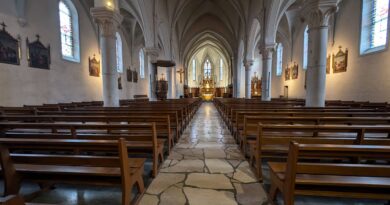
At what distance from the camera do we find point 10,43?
7.74m

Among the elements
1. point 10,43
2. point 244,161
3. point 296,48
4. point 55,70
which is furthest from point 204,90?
point 244,161

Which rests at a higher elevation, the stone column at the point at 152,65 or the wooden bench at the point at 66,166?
the stone column at the point at 152,65

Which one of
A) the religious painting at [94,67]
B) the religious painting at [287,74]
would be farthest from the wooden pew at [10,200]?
the religious painting at [287,74]

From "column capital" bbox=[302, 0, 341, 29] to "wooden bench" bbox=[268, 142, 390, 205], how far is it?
5.62 m

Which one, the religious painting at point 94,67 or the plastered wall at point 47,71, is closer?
the plastered wall at point 47,71

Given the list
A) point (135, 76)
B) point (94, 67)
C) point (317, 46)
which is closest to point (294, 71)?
point (317, 46)

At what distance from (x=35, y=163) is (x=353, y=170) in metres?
2.93

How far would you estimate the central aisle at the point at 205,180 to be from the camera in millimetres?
2346

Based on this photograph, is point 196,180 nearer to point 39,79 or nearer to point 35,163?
point 35,163

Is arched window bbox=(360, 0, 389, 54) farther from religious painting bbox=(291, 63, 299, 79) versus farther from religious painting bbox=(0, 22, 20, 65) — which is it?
religious painting bbox=(0, 22, 20, 65)

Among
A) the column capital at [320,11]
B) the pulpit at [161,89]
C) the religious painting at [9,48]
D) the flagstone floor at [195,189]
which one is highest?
the column capital at [320,11]

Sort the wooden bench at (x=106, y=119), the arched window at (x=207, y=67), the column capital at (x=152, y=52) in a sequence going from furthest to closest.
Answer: the arched window at (x=207, y=67) < the column capital at (x=152, y=52) < the wooden bench at (x=106, y=119)

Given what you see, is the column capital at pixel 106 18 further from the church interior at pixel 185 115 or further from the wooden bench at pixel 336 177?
the wooden bench at pixel 336 177

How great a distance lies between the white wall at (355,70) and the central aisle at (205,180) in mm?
8964
